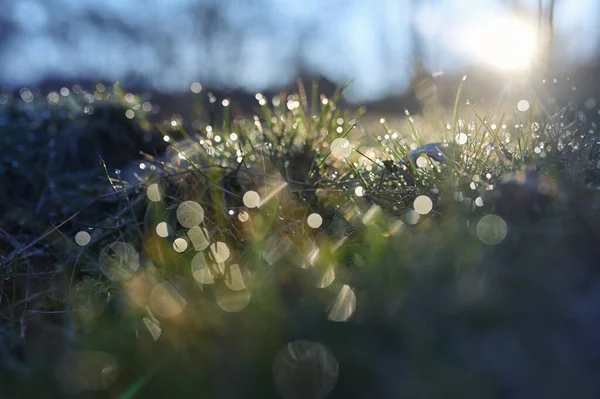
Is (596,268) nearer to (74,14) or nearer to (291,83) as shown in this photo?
(291,83)

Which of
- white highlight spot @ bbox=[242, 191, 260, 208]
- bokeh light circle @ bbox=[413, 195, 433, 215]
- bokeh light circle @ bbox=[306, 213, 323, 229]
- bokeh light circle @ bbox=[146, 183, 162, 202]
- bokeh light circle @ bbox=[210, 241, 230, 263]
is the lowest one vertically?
bokeh light circle @ bbox=[146, 183, 162, 202]

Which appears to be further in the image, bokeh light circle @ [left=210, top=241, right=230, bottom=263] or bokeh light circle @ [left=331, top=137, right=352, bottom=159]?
bokeh light circle @ [left=331, top=137, right=352, bottom=159]

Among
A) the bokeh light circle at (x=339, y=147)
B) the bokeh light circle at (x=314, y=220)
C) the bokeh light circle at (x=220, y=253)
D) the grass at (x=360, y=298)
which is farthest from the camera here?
the bokeh light circle at (x=339, y=147)

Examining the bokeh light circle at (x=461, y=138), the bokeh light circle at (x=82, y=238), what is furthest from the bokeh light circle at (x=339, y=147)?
the bokeh light circle at (x=82, y=238)

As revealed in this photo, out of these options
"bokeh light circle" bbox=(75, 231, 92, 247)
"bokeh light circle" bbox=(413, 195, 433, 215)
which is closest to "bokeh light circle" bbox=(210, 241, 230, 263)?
"bokeh light circle" bbox=(413, 195, 433, 215)

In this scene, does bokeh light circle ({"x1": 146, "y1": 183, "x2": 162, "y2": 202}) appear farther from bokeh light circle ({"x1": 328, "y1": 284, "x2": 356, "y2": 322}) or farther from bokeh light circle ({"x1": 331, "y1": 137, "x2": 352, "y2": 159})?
bokeh light circle ({"x1": 328, "y1": 284, "x2": 356, "y2": 322})

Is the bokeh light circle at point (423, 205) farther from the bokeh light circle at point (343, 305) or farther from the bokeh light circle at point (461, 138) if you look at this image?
the bokeh light circle at point (343, 305)

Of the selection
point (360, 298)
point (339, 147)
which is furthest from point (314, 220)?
point (360, 298)

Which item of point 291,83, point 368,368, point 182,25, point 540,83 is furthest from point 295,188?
point 182,25

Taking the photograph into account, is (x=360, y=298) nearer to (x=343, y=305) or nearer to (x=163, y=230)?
(x=343, y=305)

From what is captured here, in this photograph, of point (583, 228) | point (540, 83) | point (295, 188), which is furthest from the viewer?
point (540, 83)

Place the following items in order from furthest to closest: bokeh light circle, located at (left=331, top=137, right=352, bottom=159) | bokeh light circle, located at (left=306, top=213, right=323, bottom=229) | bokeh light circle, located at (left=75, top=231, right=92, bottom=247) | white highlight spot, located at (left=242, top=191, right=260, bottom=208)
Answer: bokeh light circle, located at (left=331, top=137, right=352, bottom=159) < bokeh light circle, located at (left=75, top=231, right=92, bottom=247) < white highlight spot, located at (left=242, top=191, right=260, bottom=208) < bokeh light circle, located at (left=306, top=213, right=323, bottom=229)
